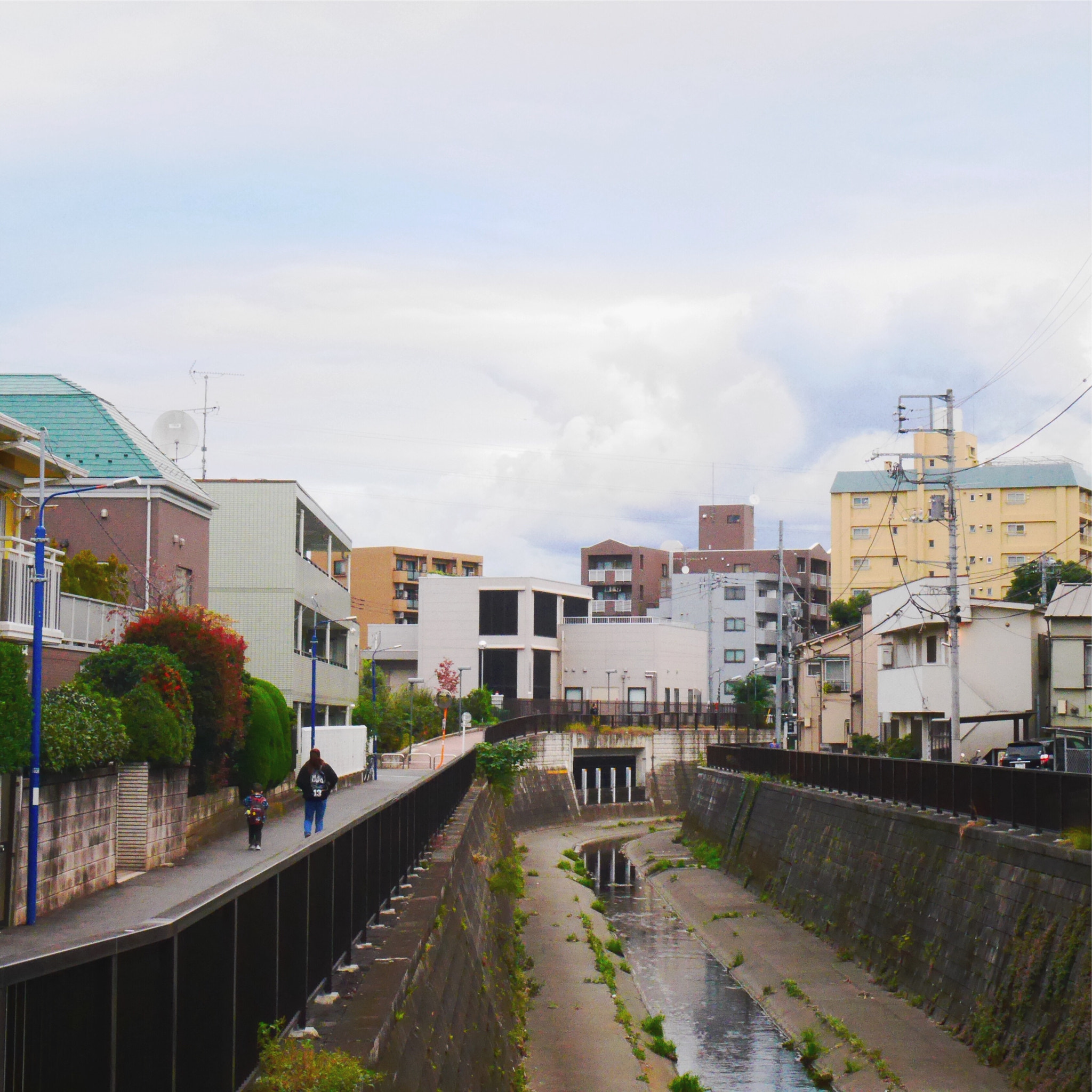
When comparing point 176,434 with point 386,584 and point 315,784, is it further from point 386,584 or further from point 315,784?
point 386,584

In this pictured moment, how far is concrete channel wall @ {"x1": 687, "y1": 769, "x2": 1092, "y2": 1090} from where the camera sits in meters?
17.0

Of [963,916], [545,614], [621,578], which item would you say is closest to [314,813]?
A: [963,916]

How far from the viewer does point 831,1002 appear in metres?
23.5

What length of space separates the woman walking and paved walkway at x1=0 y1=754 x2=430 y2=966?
2.49 feet

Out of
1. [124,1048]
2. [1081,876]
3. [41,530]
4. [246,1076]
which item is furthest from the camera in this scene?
[41,530]

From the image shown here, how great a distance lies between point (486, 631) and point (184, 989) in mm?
76659

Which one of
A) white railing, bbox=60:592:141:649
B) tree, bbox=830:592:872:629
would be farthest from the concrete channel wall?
tree, bbox=830:592:872:629

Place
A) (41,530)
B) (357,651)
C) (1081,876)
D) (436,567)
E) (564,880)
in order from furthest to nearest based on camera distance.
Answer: (436,567) → (357,651) → (564,880) → (41,530) → (1081,876)

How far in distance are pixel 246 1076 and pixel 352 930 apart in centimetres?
445

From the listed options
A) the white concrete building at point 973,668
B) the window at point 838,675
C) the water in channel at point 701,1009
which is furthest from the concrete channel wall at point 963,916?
the window at point 838,675

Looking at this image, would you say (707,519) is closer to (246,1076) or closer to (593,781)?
(593,781)

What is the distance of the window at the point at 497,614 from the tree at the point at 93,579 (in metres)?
50.6

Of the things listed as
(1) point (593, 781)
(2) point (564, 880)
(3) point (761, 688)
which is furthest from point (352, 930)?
(3) point (761, 688)

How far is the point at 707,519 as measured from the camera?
119812mm
